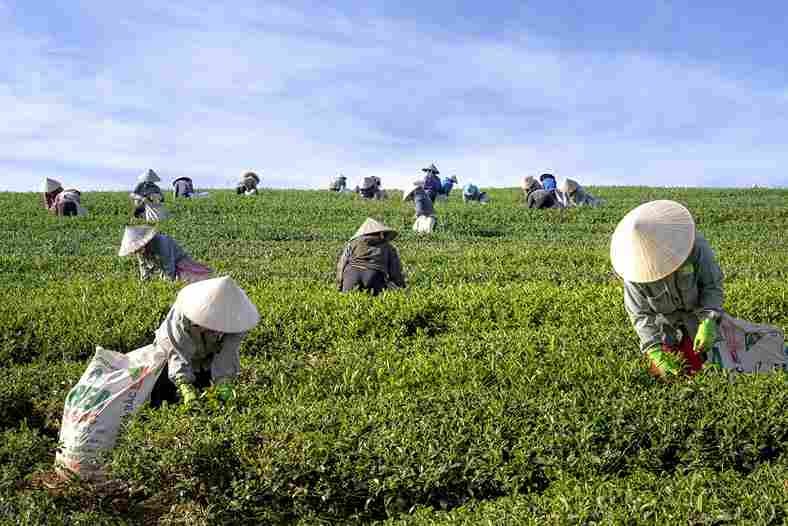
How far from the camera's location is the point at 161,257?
10422 millimetres

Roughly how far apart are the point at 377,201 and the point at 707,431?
2255cm

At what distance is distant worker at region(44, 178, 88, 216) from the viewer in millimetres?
22938

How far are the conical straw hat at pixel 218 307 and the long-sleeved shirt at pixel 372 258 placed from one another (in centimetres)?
434

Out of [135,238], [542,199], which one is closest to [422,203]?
[542,199]

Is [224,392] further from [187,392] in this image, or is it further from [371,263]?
[371,263]

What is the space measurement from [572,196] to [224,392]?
21426 mm

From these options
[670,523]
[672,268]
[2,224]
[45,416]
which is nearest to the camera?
[670,523]

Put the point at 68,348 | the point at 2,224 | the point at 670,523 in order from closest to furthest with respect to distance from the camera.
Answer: the point at 670,523 < the point at 68,348 < the point at 2,224

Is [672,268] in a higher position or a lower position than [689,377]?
higher

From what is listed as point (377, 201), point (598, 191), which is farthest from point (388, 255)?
point (598, 191)

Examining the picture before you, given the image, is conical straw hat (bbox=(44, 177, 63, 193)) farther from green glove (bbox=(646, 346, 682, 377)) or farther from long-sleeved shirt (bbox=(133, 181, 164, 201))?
green glove (bbox=(646, 346, 682, 377))

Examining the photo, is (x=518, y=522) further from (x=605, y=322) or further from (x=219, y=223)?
(x=219, y=223)

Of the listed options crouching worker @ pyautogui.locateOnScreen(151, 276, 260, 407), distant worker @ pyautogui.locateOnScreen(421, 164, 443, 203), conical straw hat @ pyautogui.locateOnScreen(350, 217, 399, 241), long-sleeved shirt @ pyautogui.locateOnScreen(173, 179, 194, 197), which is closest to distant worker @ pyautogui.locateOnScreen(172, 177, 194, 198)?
long-sleeved shirt @ pyautogui.locateOnScreen(173, 179, 194, 197)

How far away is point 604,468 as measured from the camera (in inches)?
193
